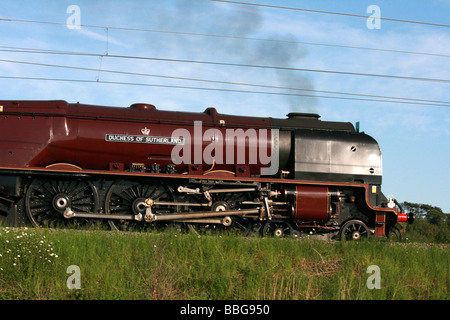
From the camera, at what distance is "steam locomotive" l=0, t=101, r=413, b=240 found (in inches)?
420

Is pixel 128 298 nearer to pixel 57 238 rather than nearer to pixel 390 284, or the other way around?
pixel 57 238

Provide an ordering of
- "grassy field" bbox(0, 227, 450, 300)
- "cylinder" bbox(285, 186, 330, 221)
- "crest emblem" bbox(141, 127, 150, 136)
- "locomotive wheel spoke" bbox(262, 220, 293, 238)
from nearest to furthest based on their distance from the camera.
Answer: "grassy field" bbox(0, 227, 450, 300), "cylinder" bbox(285, 186, 330, 221), "locomotive wheel spoke" bbox(262, 220, 293, 238), "crest emblem" bbox(141, 127, 150, 136)

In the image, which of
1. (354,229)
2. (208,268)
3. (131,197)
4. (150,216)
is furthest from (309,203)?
(208,268)

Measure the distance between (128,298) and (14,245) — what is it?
9.20 feet

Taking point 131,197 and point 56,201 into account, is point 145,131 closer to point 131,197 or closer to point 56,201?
point 131,197

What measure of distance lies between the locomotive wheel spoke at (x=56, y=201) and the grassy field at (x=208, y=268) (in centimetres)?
211

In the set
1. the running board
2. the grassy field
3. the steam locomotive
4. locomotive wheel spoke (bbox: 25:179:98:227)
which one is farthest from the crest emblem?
the grassy field

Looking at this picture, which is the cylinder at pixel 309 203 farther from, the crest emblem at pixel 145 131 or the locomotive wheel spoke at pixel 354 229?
the crest emblem at pixel 145 131

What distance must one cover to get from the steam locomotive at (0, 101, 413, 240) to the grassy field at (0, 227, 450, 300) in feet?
7.46

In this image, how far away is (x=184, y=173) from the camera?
37.0 ft

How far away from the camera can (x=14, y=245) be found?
720 cm

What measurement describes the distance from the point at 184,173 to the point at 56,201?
10.7 feet

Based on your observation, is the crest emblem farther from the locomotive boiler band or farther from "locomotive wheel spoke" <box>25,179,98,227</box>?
"locomotive wheel spoke" <box>25,179,98,227</box>
